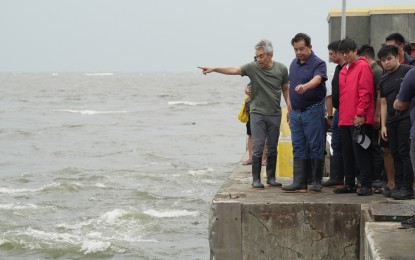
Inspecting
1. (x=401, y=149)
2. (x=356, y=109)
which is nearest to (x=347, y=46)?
(x=356, y=109)

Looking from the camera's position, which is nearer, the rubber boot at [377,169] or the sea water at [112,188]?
the rubber boot at [377,169]

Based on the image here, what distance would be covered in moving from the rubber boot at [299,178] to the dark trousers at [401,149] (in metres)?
1.02

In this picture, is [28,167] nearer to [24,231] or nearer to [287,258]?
[24,231]

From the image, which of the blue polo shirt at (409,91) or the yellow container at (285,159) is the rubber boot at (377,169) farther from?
the blue polo shirt at (409,91)

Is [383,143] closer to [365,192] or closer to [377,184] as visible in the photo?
[365,192]

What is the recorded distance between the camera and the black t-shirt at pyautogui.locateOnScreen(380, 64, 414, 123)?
24.9 feet

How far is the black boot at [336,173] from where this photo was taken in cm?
873

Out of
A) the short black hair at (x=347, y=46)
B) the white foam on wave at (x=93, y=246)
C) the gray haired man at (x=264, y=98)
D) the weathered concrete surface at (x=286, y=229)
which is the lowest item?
the white foam on wave at (x=93, y=246)

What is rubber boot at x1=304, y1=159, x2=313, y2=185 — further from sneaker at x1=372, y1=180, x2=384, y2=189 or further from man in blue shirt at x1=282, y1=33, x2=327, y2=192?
sneaker at x1=372, y1=180, x2=384, y2=189

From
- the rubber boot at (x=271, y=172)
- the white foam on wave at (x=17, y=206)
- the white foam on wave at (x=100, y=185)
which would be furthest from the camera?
the white foam on wave at (x=100, y=185)

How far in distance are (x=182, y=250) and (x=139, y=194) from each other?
5155 mm

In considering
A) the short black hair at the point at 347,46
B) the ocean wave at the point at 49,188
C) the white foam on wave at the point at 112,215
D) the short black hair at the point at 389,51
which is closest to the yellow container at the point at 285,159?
the short black hair at the point at 347,46

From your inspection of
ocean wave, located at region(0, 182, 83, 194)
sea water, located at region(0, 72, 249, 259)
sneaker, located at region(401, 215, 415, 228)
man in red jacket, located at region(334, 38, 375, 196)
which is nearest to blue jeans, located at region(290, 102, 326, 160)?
man in red jacket, located at region(334, 38, 375, 196)

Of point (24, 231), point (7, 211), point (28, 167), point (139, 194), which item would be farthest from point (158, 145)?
point (24, 231)
